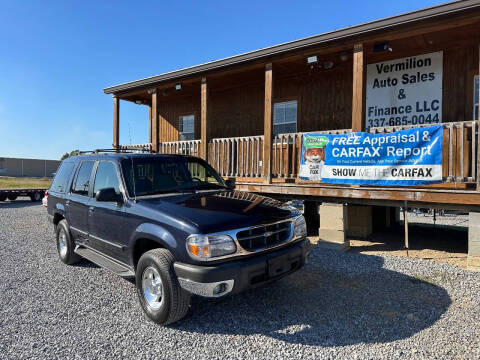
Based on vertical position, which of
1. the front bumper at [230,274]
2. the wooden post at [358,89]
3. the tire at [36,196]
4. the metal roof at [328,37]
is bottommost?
the tire at [36,196]

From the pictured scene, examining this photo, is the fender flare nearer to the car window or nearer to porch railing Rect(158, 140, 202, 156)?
the car window

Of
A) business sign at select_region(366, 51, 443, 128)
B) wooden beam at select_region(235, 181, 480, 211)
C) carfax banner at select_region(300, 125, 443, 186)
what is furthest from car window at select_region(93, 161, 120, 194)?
business sign at select_region(366, 51, 443, 128)

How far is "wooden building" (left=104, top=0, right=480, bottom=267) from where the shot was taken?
5.96 m

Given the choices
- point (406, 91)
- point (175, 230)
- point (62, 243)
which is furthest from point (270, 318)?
point (406, 91)

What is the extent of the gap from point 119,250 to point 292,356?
2347 millimetres

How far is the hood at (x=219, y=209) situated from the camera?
3.18 meters

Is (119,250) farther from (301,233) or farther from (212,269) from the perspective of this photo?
(301,233)

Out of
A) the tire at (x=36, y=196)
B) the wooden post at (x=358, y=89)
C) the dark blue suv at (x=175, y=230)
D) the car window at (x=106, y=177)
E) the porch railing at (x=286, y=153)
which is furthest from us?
the tire at (x=36, y=196)

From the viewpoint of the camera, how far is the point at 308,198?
25.2ft

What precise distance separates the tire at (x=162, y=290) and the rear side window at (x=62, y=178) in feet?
9.38

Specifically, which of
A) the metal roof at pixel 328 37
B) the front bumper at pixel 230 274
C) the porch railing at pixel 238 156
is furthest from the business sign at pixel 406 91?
the front bumper at pixel 230 274

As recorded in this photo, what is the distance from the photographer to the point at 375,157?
6.42 metres

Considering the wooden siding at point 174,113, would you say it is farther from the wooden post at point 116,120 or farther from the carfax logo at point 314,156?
the carfax logo at point 314,156

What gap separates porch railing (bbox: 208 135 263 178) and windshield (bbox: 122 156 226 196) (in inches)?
148
